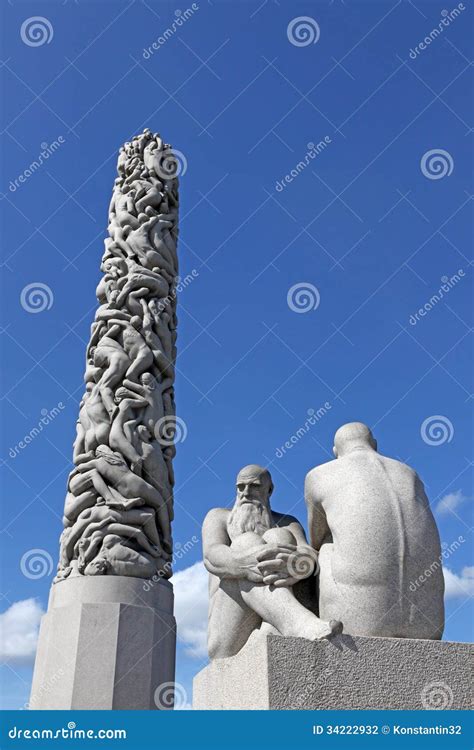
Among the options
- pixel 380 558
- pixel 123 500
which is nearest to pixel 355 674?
pixel 380 558

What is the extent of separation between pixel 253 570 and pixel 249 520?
603 millimetres

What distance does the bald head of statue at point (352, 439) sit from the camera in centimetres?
510

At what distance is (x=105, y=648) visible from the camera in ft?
27.2

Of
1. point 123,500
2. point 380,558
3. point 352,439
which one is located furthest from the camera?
point 123,500

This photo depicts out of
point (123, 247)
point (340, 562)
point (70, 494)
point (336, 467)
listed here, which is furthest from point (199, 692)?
point (123, 247)

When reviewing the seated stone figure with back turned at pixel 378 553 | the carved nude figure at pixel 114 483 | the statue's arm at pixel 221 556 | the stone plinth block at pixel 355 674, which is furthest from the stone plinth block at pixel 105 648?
the seated stone figure with back turned at pixel 378 553

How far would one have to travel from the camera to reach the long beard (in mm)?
5156

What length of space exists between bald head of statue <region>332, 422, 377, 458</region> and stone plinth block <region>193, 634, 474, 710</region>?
139 cm

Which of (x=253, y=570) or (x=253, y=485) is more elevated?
(x=253, y=485)

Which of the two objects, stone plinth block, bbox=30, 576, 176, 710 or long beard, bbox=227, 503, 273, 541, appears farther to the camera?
stone plinth block, bbox=30, 576, 176, 710

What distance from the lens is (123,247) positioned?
11.2 metres

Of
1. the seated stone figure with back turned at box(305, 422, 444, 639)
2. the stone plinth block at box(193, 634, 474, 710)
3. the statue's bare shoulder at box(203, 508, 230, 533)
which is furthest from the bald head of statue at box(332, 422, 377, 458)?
the stone plinth block at box(193, 634, 474, 710)

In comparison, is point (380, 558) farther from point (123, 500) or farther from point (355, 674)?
point (123, 500)

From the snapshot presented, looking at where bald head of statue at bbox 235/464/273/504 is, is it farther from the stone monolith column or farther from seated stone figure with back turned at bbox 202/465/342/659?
the stone monolith column
